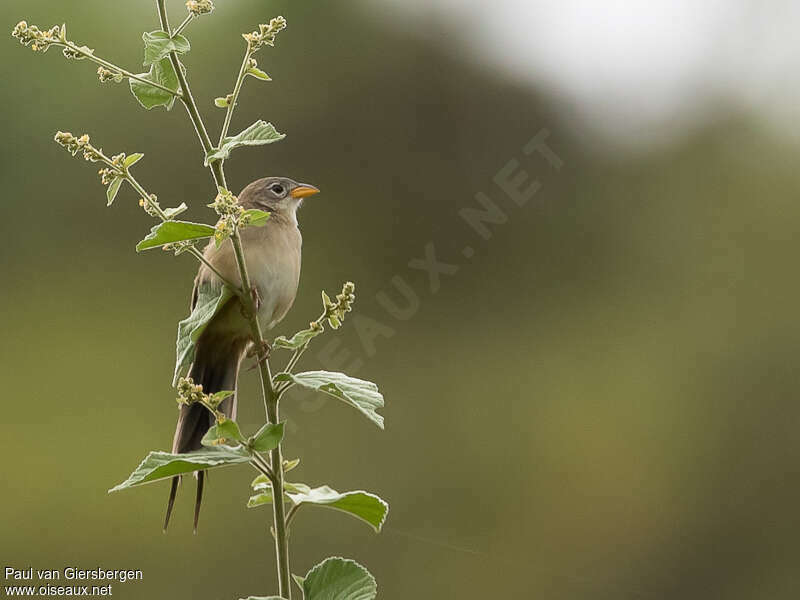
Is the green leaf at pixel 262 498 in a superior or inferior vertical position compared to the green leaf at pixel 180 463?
inferior

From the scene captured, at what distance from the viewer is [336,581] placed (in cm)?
119

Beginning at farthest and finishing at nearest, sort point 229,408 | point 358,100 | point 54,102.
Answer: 1. point 358,100
2. point 54,102
3. point 229,408

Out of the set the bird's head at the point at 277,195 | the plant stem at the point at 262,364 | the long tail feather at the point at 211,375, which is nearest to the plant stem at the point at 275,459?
the plant stem at the point at 262,364

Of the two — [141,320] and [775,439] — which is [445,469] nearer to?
[141,320]

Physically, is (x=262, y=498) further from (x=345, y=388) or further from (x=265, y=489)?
(x=345, y=388)

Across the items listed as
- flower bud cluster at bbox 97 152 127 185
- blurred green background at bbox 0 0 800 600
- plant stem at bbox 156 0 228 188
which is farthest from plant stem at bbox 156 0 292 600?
blurred green background at bbox 0 0 800 600

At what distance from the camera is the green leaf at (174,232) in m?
1.08

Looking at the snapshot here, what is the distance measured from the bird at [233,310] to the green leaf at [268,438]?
12.9 inches

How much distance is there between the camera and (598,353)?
6711mm

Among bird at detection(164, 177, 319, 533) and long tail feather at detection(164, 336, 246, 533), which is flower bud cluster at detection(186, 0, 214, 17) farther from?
long tail feather at detection(164, 336, 246, 533)

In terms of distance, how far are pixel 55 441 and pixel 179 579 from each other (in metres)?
1.12

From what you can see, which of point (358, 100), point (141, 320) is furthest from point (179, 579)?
point (358, 100)

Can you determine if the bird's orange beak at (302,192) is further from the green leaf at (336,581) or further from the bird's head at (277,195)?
the green leaf at (336,581)

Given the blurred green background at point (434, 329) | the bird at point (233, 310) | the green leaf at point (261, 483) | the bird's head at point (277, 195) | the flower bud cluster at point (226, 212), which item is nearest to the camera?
the flower bud cluster at point (226, 212)
